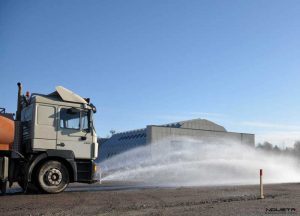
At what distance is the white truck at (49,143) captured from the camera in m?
13.0

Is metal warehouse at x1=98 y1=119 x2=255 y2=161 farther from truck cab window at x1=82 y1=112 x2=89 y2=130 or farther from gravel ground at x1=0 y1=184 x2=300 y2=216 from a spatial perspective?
gravel ground at x1=0 y1=184 x2=300 y2=216

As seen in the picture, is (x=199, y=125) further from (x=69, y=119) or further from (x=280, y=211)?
(x=280, y=211)

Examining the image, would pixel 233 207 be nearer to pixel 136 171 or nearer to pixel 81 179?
pixel 81 179

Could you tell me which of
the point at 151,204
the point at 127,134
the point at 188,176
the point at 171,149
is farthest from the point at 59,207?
the point at 127,134

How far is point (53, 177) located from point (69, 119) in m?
1.99

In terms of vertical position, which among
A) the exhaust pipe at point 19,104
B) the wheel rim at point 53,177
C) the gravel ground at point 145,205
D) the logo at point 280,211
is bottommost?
the gravel ground at point 145,205

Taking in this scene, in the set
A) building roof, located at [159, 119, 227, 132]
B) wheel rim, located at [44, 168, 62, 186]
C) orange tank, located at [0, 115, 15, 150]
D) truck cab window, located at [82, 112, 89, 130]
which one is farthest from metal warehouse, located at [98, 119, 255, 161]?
orange tank, located at [0, 115, 15, 150]

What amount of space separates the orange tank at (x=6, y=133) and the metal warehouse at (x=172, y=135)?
128ft

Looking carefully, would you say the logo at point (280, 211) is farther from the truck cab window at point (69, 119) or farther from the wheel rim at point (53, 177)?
the truck cab window at point (69, 119)

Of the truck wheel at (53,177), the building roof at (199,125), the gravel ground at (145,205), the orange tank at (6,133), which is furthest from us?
the building roof at (199,125)

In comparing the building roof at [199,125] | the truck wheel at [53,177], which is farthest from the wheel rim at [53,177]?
the building roof at [199,125]

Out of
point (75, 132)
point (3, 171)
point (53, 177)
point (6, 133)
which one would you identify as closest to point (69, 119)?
point (75, 132)

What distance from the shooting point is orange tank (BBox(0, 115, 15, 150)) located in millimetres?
12787

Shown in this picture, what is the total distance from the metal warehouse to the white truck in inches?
1482
